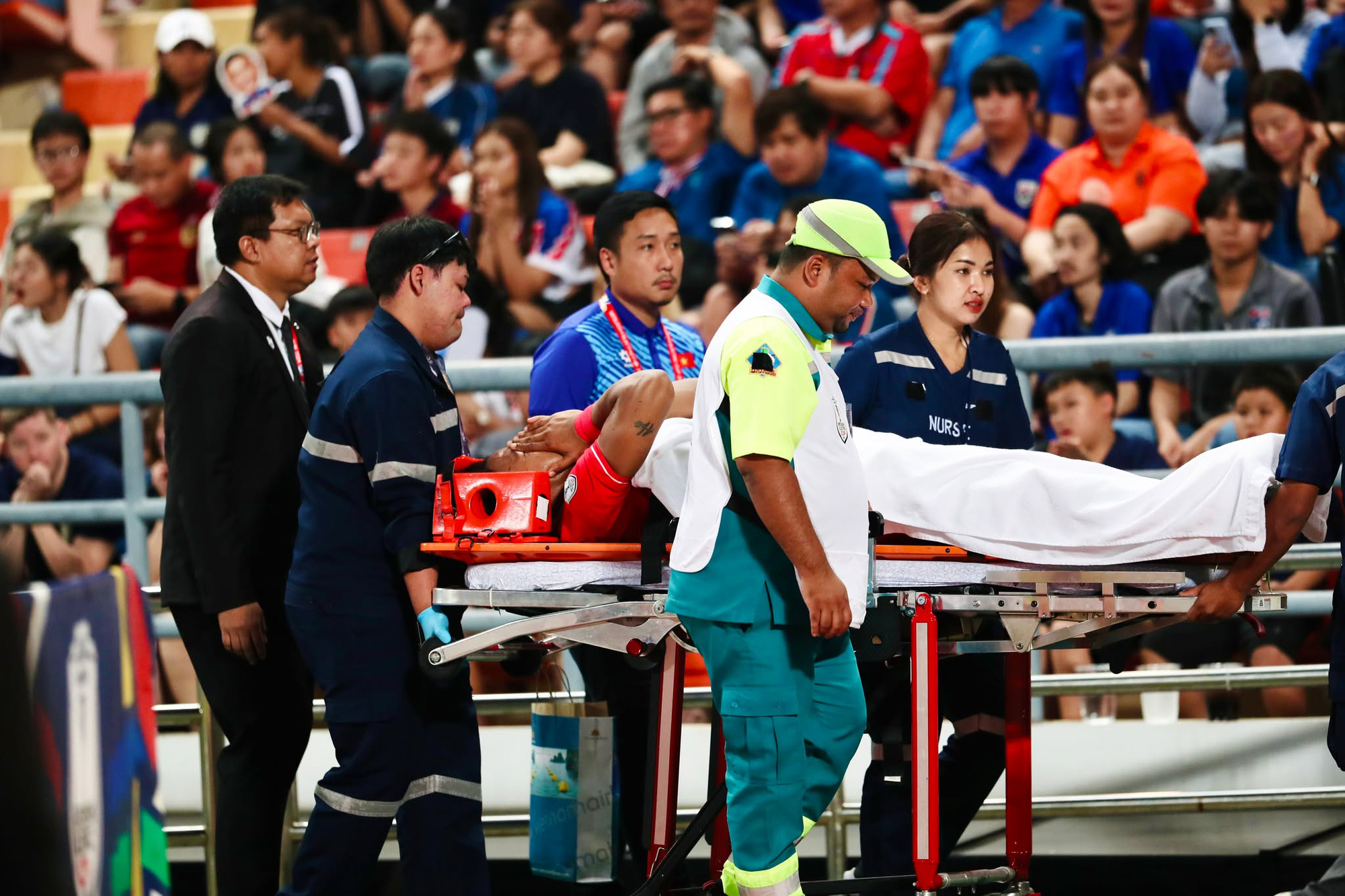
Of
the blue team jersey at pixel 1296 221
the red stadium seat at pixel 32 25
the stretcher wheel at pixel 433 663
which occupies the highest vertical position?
the red stadium seat at pixel 32 25

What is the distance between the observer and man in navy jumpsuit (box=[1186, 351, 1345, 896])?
3.62 meters

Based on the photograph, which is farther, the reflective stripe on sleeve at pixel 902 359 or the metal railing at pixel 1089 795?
the metal railing at pixel 1089 795

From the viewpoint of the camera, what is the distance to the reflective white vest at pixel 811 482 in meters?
3.47

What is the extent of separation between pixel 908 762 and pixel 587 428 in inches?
46.0

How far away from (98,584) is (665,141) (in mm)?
5566

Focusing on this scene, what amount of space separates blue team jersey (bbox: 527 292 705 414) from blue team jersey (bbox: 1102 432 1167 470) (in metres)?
1.76

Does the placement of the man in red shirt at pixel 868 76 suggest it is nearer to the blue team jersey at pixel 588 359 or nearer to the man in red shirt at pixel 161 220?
the man in red shirt at pixel 161 220

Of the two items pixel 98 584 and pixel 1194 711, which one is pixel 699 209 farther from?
pixel 98 584

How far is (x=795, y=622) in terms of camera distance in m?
3.54

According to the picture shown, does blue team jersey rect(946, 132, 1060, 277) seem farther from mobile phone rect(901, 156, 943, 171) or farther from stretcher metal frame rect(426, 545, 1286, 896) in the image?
stretcher metal frame rect(426, 545, 1286, 896)

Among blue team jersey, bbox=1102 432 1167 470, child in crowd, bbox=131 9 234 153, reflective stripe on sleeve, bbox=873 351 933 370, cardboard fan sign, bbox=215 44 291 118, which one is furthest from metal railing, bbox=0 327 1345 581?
child in crowd, bbox=131 9 234 153

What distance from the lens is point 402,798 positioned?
12.5ft

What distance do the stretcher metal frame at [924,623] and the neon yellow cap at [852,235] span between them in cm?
62

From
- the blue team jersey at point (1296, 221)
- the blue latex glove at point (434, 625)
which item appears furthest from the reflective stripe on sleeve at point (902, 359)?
the blue team jersey at point (1296, 221)
